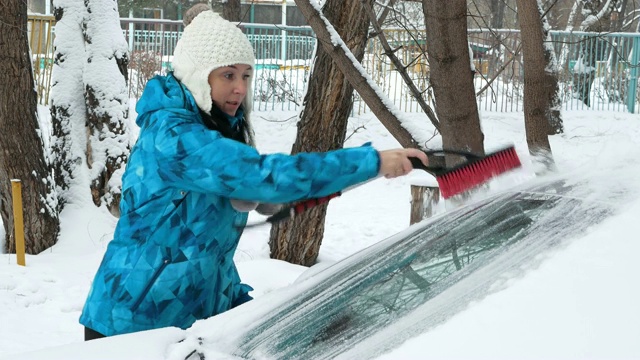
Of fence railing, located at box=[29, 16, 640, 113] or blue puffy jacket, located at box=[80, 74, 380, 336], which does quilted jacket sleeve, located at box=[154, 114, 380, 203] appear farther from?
fence railing, located at box=[29, 16, 640, 113]

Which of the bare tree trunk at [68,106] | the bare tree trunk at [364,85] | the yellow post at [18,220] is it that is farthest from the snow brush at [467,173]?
the bare tree trunk at [68,106]

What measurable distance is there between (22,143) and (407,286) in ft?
20.8

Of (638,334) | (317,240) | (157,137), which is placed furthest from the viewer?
(317,240)

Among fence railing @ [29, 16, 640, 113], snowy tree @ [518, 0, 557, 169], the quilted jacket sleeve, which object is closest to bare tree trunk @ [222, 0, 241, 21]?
fence railing @ [29, 16, 640, 113]

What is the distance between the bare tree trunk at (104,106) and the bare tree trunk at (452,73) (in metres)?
5.28

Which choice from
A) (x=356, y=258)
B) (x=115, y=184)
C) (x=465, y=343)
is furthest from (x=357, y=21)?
(x=465, y=343)

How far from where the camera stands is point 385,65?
682 inches

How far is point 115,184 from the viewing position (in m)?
8.53

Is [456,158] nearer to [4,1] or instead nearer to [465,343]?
[465,343]

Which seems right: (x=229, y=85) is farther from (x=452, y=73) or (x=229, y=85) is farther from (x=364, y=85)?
(x=364, y=85)

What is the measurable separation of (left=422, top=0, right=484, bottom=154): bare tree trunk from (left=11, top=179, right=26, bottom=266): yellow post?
4.37m

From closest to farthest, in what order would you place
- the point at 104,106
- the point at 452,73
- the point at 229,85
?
the point at 229,85
the point at 452,73
the point at 104,106

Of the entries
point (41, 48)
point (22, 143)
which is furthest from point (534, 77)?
point (41, 48)

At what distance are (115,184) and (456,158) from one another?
5463mm
